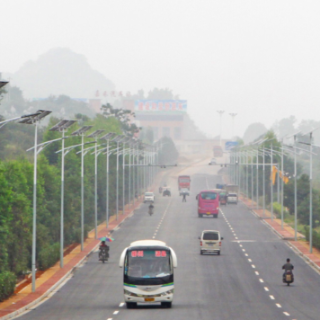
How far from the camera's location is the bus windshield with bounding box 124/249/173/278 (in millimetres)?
34938

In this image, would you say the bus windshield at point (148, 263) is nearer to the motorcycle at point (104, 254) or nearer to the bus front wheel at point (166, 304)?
the bus front wheel at point (166, 304)

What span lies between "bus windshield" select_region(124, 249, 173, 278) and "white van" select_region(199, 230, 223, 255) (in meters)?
29.0

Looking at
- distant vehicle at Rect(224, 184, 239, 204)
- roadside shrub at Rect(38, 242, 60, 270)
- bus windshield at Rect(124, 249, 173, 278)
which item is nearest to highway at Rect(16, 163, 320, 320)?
bus windshield at Rect(124, 249, 173, 278)

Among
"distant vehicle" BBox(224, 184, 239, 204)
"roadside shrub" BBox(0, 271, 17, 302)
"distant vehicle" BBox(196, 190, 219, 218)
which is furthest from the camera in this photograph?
"distant vehicle" BBox(224, 184, 239, 204)

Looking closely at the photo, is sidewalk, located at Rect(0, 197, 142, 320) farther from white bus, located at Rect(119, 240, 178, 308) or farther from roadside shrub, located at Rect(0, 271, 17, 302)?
white bus, located at Rect(119, 240, 178, 308)

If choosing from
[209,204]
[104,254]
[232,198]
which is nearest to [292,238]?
[209,204]

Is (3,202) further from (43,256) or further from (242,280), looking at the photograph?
(242,280)

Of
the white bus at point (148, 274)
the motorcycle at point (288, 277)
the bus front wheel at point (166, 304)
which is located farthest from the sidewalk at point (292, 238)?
the white bus at point (148, 274)

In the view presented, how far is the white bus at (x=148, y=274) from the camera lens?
34.7 meters

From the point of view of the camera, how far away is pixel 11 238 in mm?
57625

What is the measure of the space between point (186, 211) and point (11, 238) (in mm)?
60712

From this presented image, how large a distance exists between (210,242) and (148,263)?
2984 centimetres

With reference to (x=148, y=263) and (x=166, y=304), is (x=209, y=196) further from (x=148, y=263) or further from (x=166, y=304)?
(x=148, y=263)

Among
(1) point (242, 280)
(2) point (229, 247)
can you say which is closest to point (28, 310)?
(1) point (242, 280)
